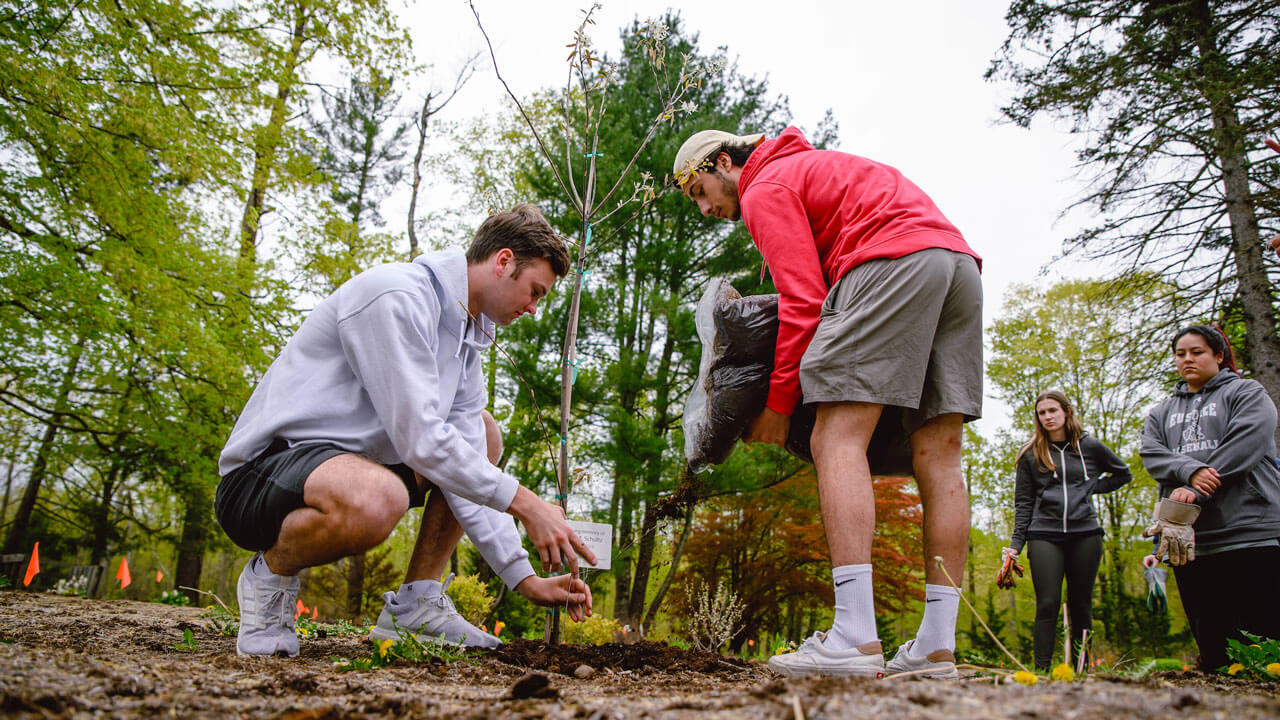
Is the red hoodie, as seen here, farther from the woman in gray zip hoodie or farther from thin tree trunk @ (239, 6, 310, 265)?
thin tree trunk @ (239, 6, 310, 265)

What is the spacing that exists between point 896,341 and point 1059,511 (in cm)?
278

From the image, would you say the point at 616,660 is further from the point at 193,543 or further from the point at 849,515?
the point at 193,543

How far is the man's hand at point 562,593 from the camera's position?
2.01 m

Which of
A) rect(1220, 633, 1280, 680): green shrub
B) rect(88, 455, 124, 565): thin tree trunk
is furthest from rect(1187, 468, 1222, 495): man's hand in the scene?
rect(88, 455, 124, 565): thin tree trunk

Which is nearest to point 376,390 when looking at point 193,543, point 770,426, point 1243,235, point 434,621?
point 434,621

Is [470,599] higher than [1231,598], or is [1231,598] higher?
[1231,598]

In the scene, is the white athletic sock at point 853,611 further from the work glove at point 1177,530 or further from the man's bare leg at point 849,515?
the work glove at point 1177,530

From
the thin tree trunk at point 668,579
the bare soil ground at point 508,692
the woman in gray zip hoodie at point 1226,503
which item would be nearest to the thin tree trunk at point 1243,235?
the woman in gray zip hoodie at point 1226,503

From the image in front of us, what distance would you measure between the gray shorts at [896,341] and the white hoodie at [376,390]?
94cm

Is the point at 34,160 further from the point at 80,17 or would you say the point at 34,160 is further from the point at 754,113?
the point at 754,113

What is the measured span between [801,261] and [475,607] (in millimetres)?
6038

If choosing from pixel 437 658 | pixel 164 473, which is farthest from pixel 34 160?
pixel 437 658

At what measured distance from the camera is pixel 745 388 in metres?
2.04

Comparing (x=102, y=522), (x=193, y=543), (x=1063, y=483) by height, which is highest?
(x=1063, y=483)
